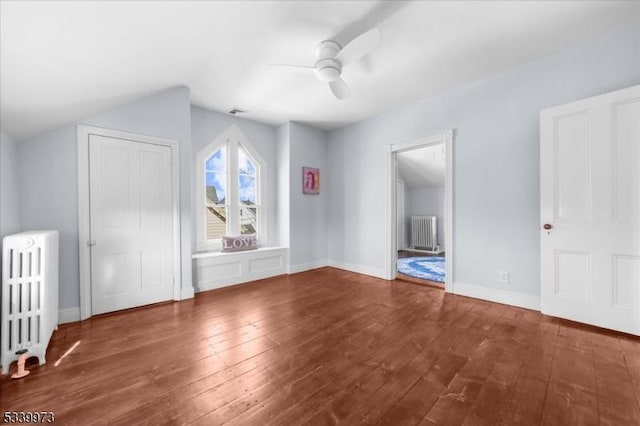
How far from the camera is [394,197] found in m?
4.18

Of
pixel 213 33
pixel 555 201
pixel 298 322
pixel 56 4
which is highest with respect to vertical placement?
pixel 213 33

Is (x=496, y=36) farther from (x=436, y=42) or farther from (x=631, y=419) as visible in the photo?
(x=631, y=419)

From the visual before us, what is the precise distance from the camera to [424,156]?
571 cm

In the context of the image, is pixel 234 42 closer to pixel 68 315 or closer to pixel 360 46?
pixel 360 46

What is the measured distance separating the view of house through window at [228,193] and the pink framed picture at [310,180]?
87 centimetres

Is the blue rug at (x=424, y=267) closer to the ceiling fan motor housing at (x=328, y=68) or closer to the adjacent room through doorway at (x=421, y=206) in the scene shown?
the adjacent room through doorway at (x=421, y=206)

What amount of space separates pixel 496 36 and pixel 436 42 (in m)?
0.52

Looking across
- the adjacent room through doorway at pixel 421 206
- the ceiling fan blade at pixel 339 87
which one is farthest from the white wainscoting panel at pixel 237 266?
the ceiling fan blade at pixel 339 87

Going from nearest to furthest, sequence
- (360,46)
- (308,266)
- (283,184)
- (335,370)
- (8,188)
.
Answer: (335,370) < (360,46) < (8,188) < (283,184) < (308,266)

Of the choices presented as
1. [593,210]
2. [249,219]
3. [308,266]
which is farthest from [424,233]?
[249,219]

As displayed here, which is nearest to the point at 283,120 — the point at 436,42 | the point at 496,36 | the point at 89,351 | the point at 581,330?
the point at 436,42

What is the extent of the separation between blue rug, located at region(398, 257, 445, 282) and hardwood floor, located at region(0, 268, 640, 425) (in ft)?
4.21

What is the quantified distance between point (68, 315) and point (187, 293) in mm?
1088

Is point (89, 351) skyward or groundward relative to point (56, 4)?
groundward
